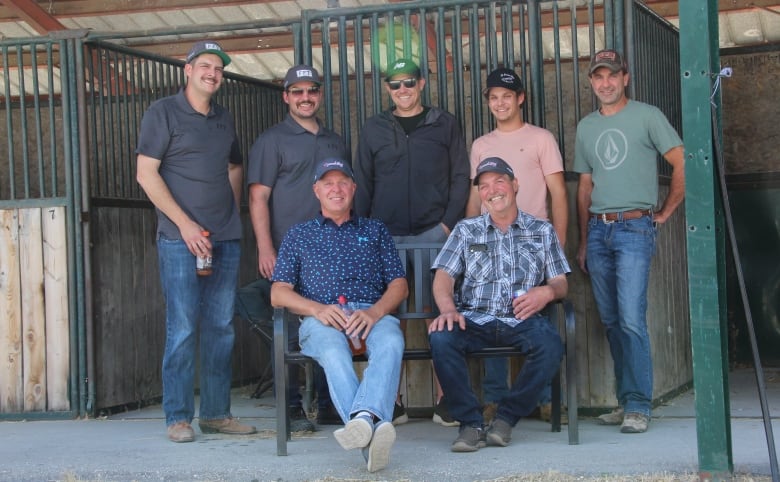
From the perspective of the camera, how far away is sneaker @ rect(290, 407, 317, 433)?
17.1ft

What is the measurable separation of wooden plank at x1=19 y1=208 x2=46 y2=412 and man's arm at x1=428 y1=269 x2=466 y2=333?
2.40 m

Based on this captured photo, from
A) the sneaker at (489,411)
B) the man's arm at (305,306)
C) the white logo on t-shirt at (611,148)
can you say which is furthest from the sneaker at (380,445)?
the white logo on t-shirt at (611,148)

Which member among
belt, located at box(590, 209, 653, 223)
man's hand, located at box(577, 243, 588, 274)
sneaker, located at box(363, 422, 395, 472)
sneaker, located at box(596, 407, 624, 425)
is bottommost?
sneaker, located at box(596, 407, 624, 425)

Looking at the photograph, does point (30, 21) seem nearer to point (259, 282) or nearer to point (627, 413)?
point (259, 282)

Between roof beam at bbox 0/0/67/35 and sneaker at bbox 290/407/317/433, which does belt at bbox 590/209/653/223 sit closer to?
sneaker at bbox 290/407/317/433

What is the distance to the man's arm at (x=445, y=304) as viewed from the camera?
4629 millimetres

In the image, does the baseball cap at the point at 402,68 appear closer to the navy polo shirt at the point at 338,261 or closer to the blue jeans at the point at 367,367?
the navy polo shirt at the point at 338,261

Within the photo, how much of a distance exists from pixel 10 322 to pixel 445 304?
8.82 ft

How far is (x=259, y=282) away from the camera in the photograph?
20.3 feet

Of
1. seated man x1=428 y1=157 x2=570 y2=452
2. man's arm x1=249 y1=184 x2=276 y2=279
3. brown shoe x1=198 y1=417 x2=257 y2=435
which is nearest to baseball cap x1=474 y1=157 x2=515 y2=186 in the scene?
seated man x1=428 y1=157 x2=570 y2=452

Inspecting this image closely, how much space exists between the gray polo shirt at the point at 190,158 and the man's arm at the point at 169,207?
0.05 m

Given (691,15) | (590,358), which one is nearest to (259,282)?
(590,358)

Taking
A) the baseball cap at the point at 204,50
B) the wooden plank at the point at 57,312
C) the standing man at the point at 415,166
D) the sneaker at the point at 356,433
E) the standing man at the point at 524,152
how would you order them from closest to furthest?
the sneaker at the point at 356,433 → the baseball cap at the point at 204,50 → the standing man at the point at 524,152 → the standing man at the point at 415,166 → the wooden plank at the point at 57,312

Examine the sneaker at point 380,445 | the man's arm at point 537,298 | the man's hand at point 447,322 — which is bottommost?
the sneaker at point 380,445
